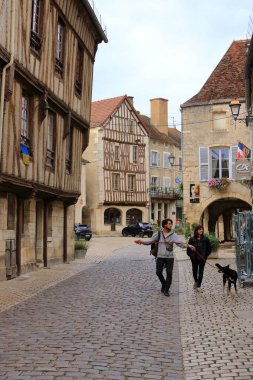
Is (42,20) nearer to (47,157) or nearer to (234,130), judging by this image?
(47,157)

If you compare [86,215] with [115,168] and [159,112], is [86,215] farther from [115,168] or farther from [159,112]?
[159,112]

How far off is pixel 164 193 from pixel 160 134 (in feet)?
20.9

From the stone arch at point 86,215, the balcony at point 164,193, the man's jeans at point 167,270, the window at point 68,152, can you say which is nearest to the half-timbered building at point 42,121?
the window at point 68,152

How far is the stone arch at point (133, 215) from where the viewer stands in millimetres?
47875

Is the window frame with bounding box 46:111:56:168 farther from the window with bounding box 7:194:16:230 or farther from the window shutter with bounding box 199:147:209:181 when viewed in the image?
the window shutter with bounding box 199:147:209:181

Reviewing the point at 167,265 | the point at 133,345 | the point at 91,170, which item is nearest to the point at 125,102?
the point at 91,170

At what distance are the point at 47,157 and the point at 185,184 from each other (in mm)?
13225

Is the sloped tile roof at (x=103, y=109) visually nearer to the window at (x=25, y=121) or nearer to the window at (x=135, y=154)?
the window at (x=135, y=154)

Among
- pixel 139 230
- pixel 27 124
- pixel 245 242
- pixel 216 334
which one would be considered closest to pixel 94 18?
pixel 27 124

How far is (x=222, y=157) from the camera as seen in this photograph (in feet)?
88.7

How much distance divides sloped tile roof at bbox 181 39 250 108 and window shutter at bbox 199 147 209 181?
239cm

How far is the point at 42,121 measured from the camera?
1434 cm

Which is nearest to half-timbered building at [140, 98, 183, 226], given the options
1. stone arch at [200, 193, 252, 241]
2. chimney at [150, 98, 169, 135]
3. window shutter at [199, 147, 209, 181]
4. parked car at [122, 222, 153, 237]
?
chimney at [150, 98, 169, 135]

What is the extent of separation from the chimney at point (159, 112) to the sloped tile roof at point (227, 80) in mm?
23422
